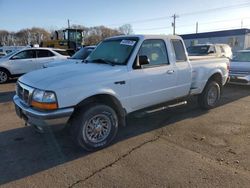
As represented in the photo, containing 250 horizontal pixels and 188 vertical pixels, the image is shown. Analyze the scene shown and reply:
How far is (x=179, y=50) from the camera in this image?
231 inches

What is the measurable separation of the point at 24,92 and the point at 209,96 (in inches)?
189

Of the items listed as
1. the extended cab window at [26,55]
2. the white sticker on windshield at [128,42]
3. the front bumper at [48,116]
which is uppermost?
the white sticker on windshield at [128,42]

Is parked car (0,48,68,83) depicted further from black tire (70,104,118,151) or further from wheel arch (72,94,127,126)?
black tire (70,104,118,151)

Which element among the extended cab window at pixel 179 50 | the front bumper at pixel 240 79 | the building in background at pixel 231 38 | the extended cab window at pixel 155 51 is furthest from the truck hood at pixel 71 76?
the building in background at pixel 231 38

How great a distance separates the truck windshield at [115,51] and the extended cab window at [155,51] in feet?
0.77

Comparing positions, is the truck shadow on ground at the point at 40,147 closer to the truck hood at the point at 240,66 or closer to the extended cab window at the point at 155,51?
the extended cab window at the point at 155,51

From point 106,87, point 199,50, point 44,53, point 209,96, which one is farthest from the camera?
point 199,50

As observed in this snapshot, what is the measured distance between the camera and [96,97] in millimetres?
4441

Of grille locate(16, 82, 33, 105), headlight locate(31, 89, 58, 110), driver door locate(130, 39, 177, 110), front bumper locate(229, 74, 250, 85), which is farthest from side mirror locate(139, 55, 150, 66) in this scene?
front bumper locate(229, 74, 250, 85)

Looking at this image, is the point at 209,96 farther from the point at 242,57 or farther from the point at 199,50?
the point at 199,50

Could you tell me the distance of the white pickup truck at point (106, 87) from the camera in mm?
4008

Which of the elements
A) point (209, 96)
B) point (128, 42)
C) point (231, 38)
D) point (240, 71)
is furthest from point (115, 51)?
point (231, 38)

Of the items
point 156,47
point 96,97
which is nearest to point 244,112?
point 156,47

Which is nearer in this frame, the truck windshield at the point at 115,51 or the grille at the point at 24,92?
the grille at the point at 24,92
